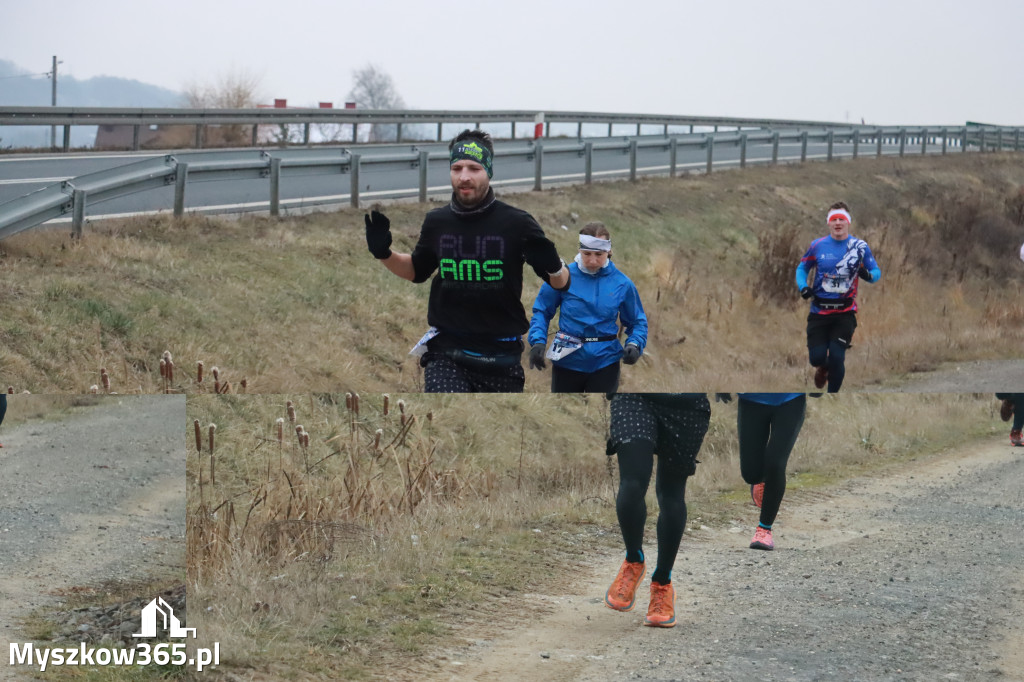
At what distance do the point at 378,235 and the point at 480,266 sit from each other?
1.80ft

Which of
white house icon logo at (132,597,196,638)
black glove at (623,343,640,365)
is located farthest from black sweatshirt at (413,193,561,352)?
white house icon logo at (132,597,196,638)

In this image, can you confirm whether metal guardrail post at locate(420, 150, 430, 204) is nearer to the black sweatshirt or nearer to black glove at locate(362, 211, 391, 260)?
black glove at locate(362, 211, 391, 260)

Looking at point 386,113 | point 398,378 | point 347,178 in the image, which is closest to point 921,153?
point 386,113

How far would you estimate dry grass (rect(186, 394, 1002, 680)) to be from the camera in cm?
520

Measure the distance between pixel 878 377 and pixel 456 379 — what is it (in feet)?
40.9

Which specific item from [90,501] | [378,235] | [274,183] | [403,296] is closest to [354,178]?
[274,183]

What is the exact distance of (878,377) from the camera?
1775 cm

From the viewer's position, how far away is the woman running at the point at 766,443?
5.38m

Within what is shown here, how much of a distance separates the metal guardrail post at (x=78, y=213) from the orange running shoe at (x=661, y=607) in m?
11.9

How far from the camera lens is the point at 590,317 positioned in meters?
7.63

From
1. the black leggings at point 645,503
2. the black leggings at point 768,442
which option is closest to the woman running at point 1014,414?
the black leggings at point 768,442

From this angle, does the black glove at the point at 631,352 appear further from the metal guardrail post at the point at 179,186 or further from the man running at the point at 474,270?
the metal guardrail post at the point at 179,186

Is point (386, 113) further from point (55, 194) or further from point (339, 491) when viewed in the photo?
point (339, 491)

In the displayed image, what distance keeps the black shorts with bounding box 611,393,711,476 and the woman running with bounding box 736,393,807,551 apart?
17 cm
